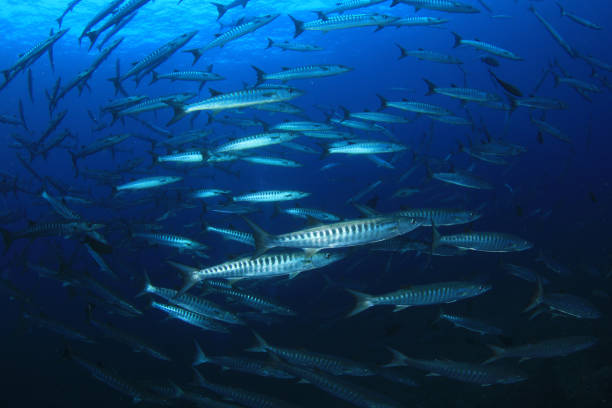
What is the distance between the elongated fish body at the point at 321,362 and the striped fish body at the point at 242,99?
13.9 ft

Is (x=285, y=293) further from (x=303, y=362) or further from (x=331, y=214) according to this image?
(x=303, y=362)

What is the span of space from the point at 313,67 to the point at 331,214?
3.31 meters

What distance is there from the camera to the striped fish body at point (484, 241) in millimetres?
5816

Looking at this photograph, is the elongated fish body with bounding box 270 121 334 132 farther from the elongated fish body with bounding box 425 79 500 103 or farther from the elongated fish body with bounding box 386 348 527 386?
the elongated fish body with bounding box 386 348 527 386

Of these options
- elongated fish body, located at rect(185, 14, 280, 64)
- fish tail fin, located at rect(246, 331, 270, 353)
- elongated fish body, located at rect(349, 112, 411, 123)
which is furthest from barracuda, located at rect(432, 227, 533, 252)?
elongated fish body, located at rect(185, 14, 280, 64)

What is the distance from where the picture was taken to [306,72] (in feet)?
23.8

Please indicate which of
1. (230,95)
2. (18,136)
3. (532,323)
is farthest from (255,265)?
(18,136)

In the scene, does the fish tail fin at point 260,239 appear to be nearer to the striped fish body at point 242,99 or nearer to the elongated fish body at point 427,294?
the elongated fish body at point 427,294

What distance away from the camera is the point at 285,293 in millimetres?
13000

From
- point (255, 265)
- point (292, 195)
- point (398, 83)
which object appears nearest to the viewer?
point (255, 265)

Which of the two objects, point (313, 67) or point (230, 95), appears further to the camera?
point (313, 67)

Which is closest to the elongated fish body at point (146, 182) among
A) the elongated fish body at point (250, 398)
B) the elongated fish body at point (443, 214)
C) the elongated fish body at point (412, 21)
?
the elongated fish body at point (250, 398)

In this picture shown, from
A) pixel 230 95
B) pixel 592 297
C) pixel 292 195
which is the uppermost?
pixel 230 95

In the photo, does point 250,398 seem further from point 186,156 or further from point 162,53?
point 162,53
